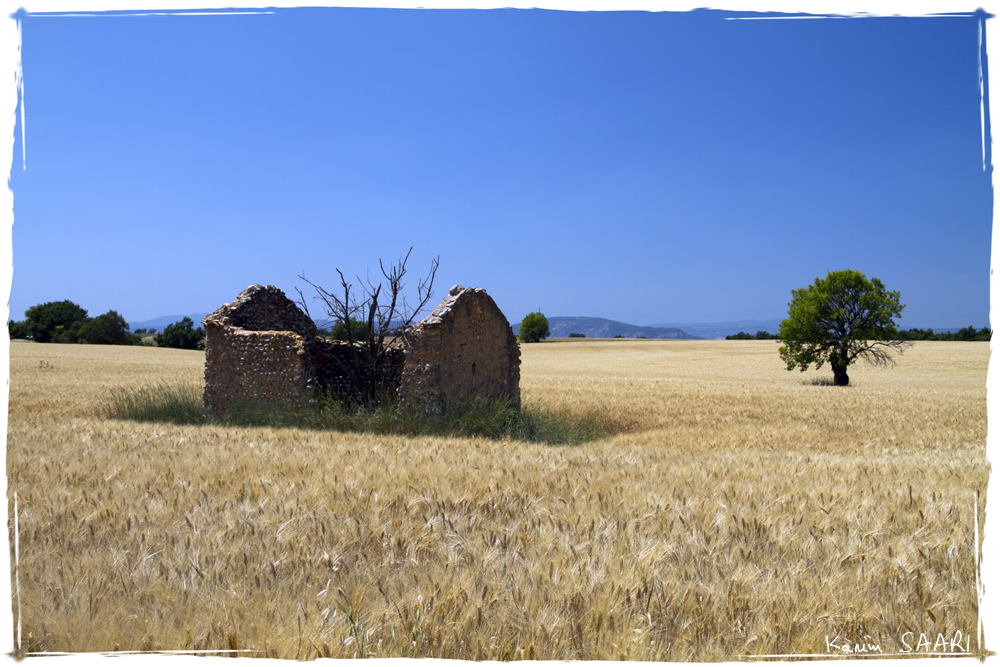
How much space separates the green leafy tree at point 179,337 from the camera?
6228cm

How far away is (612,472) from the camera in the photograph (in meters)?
5.91

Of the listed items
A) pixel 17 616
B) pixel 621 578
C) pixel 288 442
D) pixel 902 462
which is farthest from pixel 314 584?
pixel 902 462

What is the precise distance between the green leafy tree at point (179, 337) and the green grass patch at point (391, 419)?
55.4 m

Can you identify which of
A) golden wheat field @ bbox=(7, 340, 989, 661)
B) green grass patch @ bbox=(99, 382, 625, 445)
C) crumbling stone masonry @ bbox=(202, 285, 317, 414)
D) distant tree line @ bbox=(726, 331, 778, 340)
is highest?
distant tree line @ bbox=(726, 331, 778, 340)

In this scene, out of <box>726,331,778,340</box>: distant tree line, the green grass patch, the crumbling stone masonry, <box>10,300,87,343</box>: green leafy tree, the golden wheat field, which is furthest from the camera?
<box>726,331,778,340</box>: distant tree line

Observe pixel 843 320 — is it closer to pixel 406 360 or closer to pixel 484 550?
pixel 406 360

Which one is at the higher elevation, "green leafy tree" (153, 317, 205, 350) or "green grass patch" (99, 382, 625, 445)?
"green leafy tree" (153, 317, 205, 350)

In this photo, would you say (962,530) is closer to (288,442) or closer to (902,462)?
(902,462)

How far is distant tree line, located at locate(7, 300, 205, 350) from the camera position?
57812 millimetres

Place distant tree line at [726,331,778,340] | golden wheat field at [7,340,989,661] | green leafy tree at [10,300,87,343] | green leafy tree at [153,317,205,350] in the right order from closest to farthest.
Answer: golden wheat field at [7,340,989,661] < green leafy tree at [10,300,87,343] < green leafy tree at [153,317,205,350] < distant tree line at [726,331,778,340]

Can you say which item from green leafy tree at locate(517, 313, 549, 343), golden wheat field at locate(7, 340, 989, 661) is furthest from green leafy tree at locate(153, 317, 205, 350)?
golden wheat field at locate(7, 340, 989, 661)

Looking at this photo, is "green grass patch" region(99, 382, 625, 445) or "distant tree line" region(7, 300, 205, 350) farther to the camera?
"distant tree line" region(7, 300, 205, 350)

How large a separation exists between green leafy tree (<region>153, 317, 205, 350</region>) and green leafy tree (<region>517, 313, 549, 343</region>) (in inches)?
1747

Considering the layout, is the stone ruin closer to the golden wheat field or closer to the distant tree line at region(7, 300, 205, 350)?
the golden wheat field
